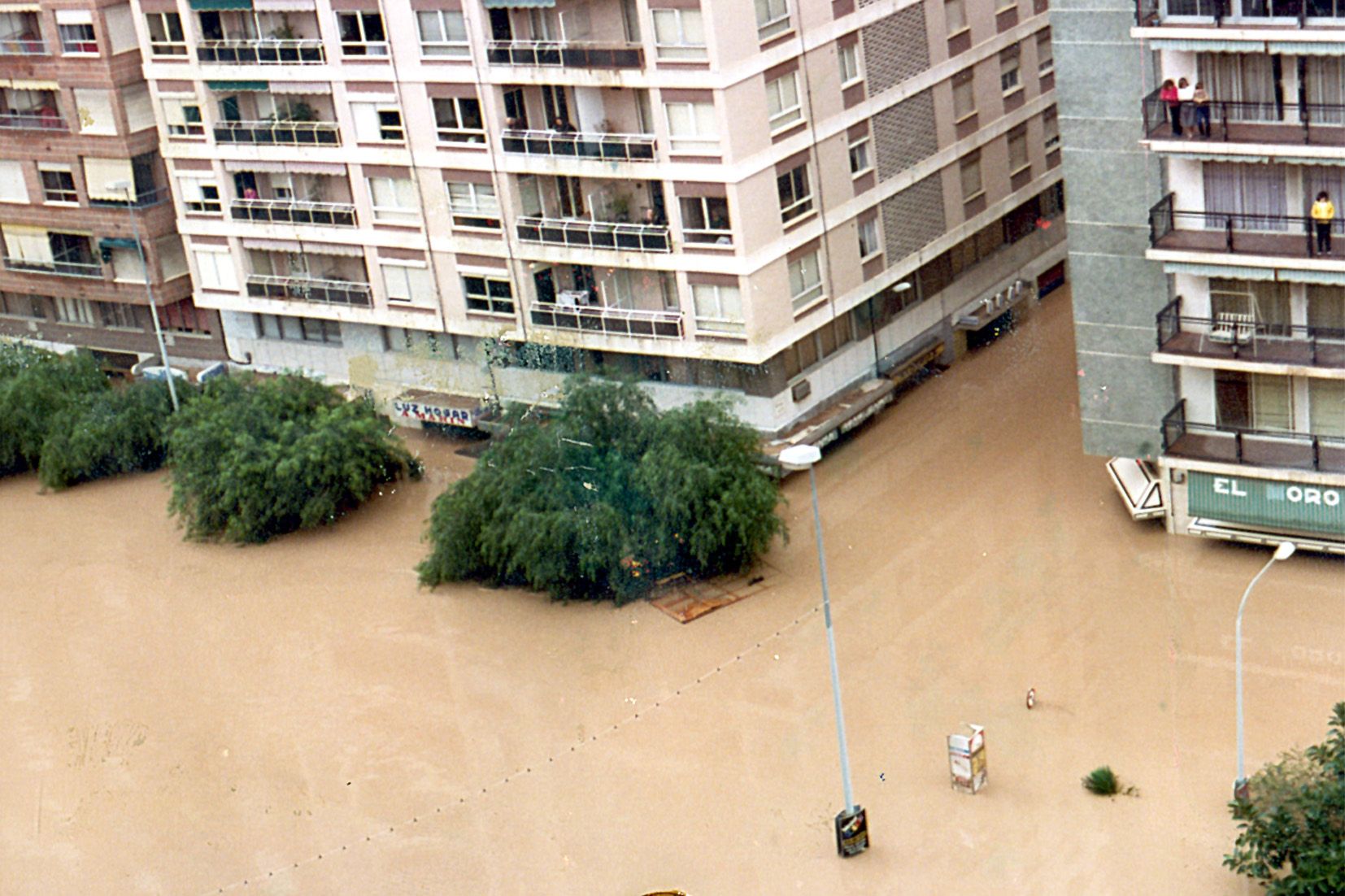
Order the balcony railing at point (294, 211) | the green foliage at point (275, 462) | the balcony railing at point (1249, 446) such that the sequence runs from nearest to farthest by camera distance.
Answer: the balcony railing at point (1249, 446), the green foliage at point (275, 462), the balcony railing at point (294, 211)

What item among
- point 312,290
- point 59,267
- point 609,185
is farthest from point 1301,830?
point 59,267

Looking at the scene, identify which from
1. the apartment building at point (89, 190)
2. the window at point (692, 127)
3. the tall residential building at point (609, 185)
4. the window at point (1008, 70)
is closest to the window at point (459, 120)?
the tall residential building at point (609, 185)

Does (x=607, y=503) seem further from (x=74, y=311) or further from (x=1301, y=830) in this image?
(x=74, y=311)

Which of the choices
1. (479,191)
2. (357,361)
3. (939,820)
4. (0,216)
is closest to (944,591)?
(939,820)

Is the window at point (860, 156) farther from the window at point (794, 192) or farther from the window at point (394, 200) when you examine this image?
the window at point (394, 200)

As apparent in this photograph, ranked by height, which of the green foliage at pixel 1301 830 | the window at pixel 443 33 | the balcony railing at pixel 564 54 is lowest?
the green foliage at pixel 1301 830

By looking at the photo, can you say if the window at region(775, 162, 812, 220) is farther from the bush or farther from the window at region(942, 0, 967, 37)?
the bush
